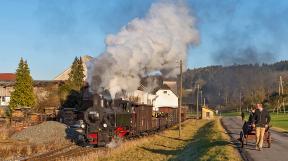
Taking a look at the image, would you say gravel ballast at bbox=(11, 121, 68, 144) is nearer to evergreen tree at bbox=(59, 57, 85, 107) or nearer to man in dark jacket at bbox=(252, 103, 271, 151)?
man in dark jacket at bbox=(252, 103, 271, 151)

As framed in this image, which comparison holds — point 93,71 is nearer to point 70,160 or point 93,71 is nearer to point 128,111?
point 128,111

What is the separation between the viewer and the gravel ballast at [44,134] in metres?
34.6

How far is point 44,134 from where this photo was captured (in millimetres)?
37500

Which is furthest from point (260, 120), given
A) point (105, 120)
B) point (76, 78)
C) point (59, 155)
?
point (76, 78)

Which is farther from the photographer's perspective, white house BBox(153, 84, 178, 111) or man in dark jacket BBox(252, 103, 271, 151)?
white house BBox(153, 84, 178, 111)

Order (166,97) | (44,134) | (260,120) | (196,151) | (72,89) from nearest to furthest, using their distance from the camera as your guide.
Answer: (260,120)
(196,151)
(44,134)
(72,89)
(166,97)

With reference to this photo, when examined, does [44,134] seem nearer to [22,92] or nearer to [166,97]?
[22,92]

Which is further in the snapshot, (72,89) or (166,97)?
(166,97)

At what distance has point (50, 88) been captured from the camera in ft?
238

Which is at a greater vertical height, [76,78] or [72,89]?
[76,78]

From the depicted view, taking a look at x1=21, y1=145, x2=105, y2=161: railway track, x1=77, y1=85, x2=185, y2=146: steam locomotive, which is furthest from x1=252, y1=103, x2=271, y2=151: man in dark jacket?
x1=77, y1=85, x2=185, y2=146: steam locomotive

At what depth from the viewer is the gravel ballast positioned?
114ft

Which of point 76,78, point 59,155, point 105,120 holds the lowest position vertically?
point 59,155

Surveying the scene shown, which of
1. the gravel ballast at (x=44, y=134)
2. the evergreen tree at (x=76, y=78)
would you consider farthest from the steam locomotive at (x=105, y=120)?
the evergreen tree at (x=76, y=78)
